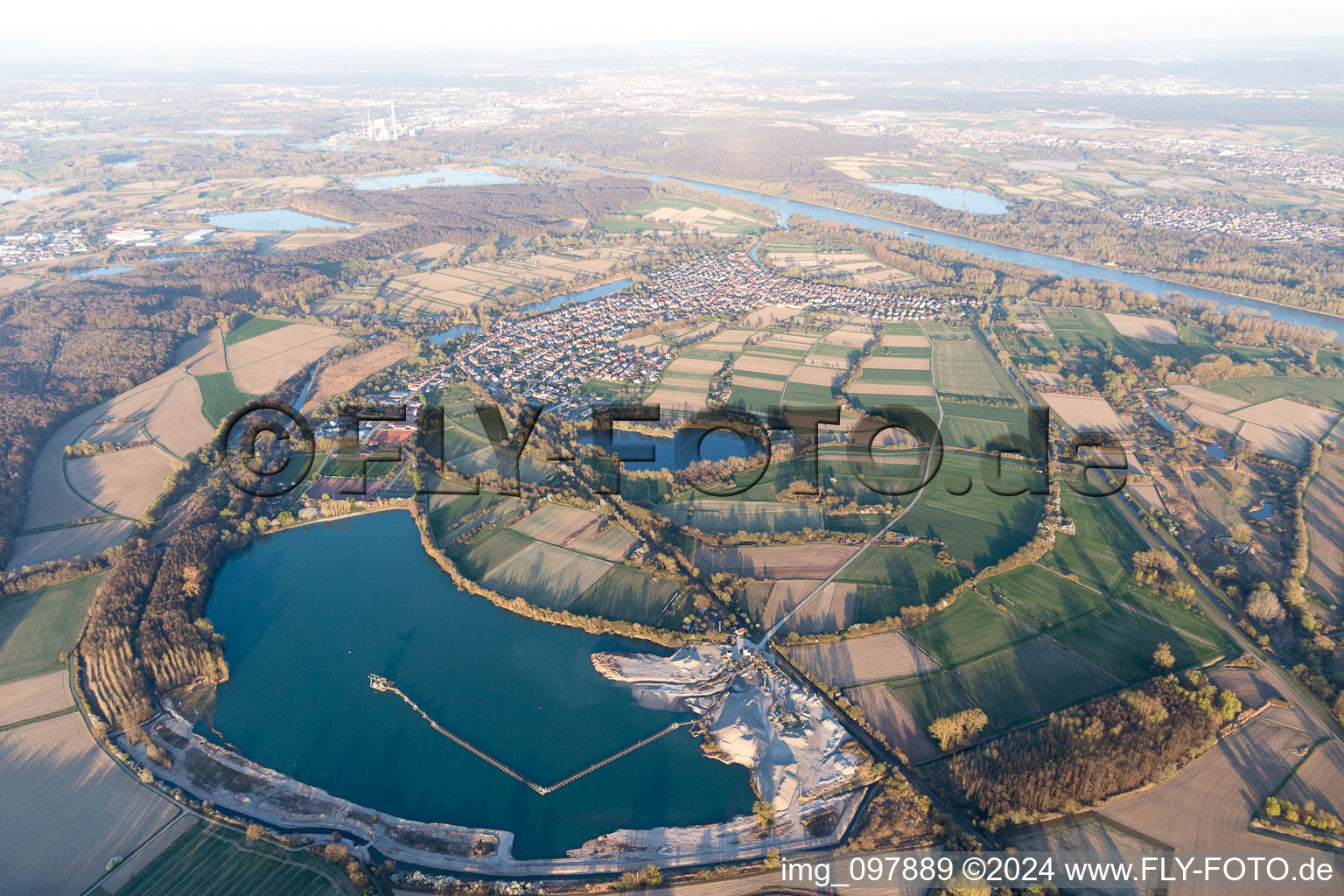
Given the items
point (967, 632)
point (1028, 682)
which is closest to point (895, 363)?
point (967, 632)

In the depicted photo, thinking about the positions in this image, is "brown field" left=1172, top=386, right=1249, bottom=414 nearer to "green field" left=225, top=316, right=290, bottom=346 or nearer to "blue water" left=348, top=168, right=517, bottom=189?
"green field" left=225, top=316, right=290, bottom=346

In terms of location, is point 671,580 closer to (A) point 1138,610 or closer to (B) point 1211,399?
(A) point 1138,610

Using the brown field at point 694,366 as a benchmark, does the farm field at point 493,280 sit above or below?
above

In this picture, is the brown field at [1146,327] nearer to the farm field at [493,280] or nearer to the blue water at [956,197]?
the blue water at [956,197]

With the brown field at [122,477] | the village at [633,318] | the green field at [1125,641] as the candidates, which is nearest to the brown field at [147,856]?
the brown field at [122,477]

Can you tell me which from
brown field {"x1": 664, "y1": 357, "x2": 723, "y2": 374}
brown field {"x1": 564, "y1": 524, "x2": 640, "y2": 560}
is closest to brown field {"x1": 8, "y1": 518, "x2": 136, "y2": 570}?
brown field {"x1": 564, "y1": 524, "x2": 640, "y2": 560}

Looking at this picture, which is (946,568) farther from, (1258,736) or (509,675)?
(509,675)

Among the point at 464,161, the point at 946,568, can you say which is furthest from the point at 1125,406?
the point at 464,161
